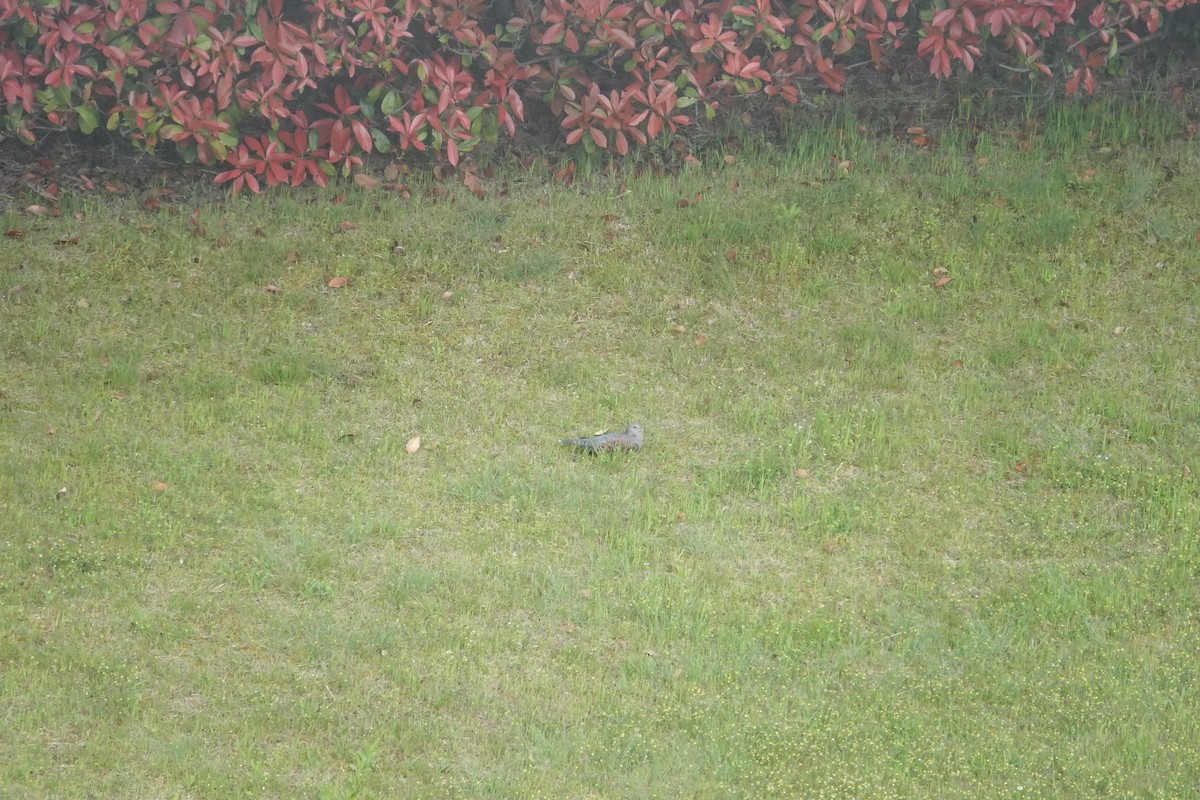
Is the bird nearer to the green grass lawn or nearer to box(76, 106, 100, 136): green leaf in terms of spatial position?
the green grass lawn

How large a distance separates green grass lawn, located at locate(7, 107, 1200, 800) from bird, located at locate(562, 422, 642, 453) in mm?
68

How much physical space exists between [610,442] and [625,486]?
24 centimetres

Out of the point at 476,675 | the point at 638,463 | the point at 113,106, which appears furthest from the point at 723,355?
the point at 113,106

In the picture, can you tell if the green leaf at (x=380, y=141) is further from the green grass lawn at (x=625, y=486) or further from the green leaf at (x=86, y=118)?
the green leaf at (x=86, y=118)

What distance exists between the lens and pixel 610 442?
5.74 meters

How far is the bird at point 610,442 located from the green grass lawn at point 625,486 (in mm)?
68

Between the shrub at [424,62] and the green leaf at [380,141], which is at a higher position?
the shrub at [424,62]

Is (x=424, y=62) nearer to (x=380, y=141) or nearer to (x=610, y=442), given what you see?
(x=380, y=141)

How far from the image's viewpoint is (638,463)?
5723mm

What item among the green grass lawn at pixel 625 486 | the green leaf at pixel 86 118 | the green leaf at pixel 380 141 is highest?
the green leaf at pixel 86 118

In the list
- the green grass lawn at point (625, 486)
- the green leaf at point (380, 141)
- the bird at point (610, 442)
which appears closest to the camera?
the green grass lawn at point (625, 486)

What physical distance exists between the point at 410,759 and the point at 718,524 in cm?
168

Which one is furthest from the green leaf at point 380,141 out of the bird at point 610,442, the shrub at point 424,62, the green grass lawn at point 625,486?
the bird at point 610,442

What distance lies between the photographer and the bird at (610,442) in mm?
5734
